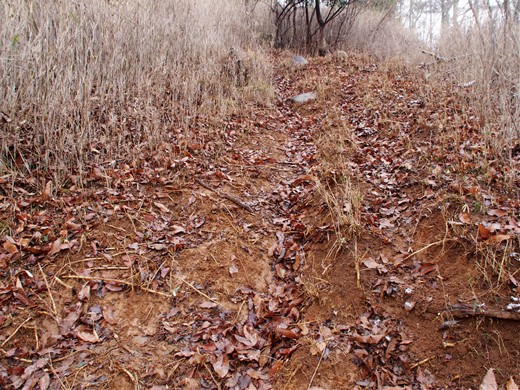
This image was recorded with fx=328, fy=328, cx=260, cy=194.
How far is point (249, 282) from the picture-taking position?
8.89 feet

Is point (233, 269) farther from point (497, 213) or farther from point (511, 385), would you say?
point (497, 213)

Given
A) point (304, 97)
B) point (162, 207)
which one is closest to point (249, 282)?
point (162, 207)

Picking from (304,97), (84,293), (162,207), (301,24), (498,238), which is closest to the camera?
(498,238)

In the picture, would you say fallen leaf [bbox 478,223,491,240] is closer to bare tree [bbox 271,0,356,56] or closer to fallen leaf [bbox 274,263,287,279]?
fallen leaf [bbox 274,263,287,279]

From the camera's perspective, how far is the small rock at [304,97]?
6.23 metres

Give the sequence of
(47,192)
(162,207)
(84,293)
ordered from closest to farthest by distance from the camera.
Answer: (84,293), (47,192), (162,207)

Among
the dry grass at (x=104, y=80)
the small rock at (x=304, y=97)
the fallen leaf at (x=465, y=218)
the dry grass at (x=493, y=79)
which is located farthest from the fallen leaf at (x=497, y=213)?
the small rock at (x=304, y=97)

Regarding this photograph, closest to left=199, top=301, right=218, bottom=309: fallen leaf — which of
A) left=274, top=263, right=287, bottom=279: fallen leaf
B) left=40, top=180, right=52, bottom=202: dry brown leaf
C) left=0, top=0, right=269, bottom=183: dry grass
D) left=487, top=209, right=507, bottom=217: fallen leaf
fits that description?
left=274, top=263, right=287, bottom=279: fallen leaf

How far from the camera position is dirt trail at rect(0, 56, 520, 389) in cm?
205

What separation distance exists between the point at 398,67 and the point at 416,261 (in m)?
5.67

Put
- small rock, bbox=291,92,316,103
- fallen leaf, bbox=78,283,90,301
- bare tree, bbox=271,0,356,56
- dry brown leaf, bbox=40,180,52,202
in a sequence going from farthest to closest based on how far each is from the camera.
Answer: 1. bare tree, bbox=271,0,356,56
2. small rock, bbox=291,92,316,103
3. dry brown leaf, bbox=40,180,52,202
4. fallen leaf, bbox=78,283,90,301

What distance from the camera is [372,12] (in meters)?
9.50

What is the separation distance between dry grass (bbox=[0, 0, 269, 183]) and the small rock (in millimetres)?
603

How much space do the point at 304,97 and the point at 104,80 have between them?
11.7 feet
